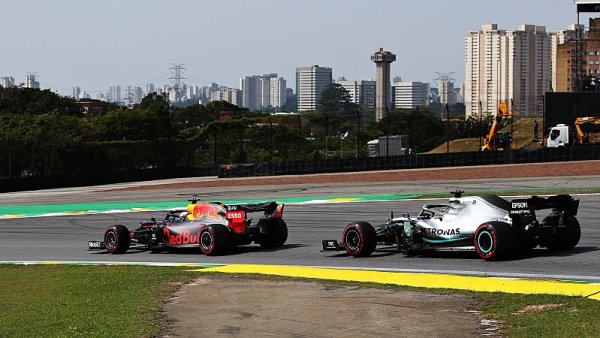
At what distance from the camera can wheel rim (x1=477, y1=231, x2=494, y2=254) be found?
54.9 ft

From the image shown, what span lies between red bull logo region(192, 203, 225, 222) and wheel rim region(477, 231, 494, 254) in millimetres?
5869

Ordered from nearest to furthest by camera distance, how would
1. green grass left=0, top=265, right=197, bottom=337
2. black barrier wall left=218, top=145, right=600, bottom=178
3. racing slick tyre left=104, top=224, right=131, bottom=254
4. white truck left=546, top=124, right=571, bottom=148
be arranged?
green grass left=0, top=265, right=197, bottom=337
racing slick tyre left=104, top=224, right=131, bottom=254
black barrier wall left=218, top=145, right=600, bottom=178
white truck left=546, top=124, right=571, bottom=148

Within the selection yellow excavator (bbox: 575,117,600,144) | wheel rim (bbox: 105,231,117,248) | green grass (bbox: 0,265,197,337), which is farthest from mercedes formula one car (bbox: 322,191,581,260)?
yellow excavator (bbox: 575,117,600,144)

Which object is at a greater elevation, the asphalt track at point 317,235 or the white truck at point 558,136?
the white truck at point 558,136

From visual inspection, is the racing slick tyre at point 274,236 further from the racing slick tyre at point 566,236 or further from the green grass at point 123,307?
the racing slick tyre at point 566,236

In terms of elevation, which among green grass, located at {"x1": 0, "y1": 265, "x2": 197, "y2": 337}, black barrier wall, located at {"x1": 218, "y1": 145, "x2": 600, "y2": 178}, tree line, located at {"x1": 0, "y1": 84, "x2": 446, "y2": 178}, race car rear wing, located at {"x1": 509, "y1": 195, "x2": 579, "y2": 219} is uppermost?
tree line, located at {"x1": 0, "y1": 84, "x2": 446, "y2": 178}

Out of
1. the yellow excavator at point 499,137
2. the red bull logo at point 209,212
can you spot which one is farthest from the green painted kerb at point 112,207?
the yellow excavator at point 499,137

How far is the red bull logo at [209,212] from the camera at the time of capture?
20469 millimetres

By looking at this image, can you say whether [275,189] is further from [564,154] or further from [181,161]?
[181,161]

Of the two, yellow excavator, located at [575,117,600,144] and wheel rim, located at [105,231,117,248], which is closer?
wheel rim, located at [105,231,117,248]

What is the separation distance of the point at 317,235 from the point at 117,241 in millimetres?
4825

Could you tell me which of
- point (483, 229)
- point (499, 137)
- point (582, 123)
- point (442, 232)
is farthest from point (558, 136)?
point (483, 229)

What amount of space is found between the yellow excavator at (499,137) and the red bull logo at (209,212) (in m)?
40.9

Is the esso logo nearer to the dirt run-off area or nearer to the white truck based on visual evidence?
the dirt run-off area
